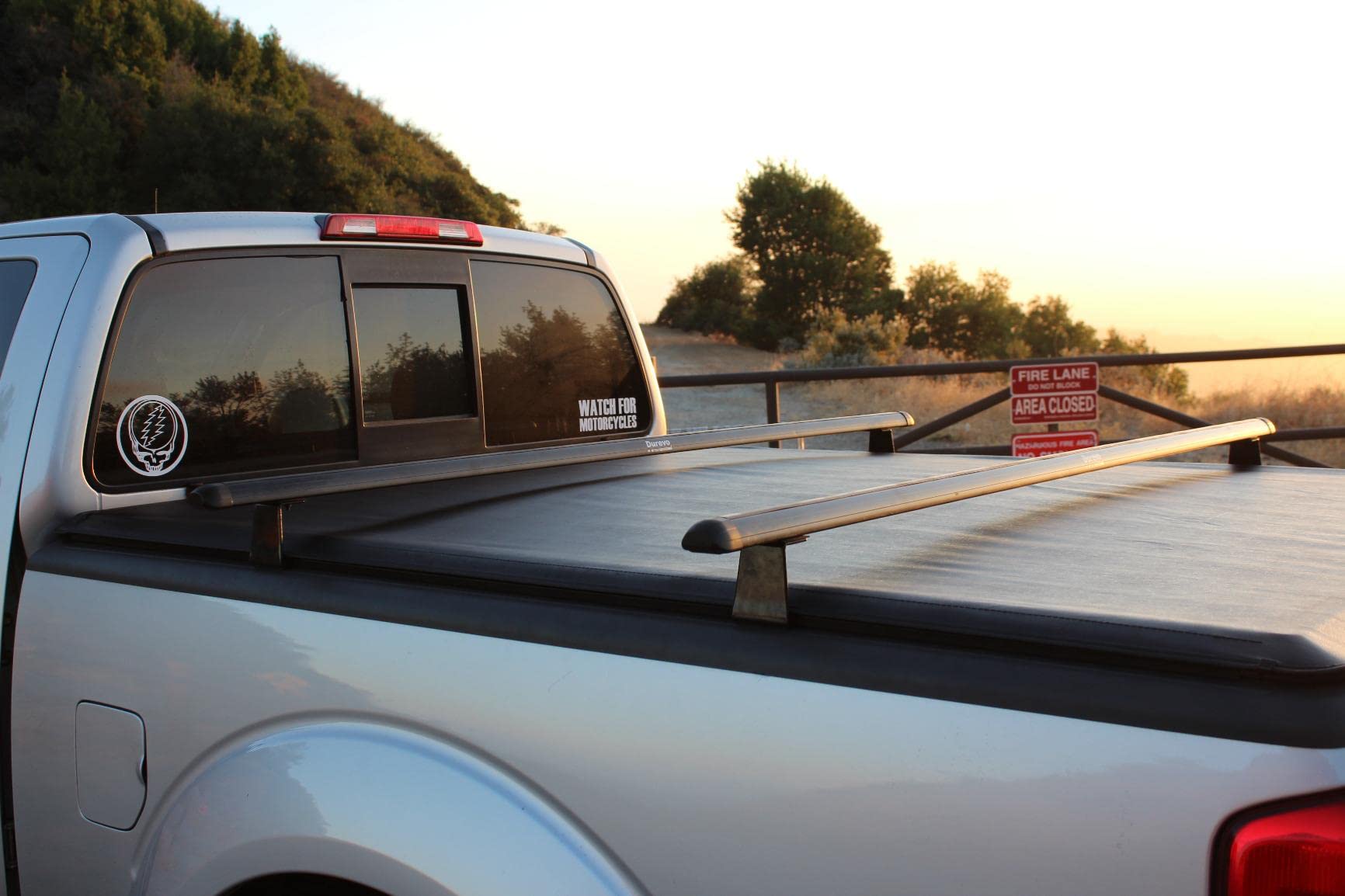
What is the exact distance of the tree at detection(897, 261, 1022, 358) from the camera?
124ft

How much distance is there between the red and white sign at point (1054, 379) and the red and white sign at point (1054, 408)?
0.13 ft

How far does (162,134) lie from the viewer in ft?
114

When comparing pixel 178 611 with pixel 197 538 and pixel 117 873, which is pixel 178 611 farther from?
pixel 117 873

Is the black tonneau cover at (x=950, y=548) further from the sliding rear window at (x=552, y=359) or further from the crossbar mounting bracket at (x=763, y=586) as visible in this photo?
the sliding rear window at (x=552, y=359)

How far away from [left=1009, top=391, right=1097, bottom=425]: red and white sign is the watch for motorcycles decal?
612 cm

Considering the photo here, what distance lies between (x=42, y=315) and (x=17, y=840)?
1004 millimetres

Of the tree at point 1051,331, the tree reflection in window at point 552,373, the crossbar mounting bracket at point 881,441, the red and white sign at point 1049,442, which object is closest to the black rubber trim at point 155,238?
the tree reflection in window at point 552,373

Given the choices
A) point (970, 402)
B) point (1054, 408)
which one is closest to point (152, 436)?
point (1054, 408)

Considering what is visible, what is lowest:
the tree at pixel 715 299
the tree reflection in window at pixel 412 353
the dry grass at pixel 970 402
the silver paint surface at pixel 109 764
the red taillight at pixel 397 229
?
the dry grass at pixel 970 402

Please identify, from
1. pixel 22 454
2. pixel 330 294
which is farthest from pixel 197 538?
pixel 330 294

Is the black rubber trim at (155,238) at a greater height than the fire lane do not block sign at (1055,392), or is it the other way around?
the black rubber trim at (155,238)

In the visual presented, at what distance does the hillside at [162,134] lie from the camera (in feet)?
111

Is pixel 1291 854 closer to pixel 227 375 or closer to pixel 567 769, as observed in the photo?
pixel 567 769

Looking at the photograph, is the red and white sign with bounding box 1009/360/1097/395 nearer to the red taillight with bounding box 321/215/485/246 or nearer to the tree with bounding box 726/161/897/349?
the red taillight with bounding box 321/215/485/246
